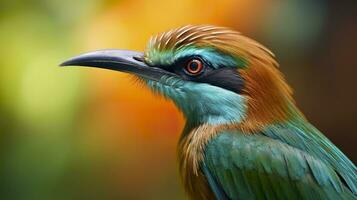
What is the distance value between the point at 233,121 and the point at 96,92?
322 centimetres

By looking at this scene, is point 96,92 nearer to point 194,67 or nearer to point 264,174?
point 194,67

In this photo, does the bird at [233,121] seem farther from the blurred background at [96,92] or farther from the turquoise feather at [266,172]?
the blurred background at [96,92]

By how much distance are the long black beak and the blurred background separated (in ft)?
8.25

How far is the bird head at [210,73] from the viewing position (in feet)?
16.6

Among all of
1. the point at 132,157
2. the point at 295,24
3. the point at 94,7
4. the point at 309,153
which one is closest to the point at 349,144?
the point at 295,24

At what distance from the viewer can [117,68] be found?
5.19 meters

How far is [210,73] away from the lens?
16.6ft

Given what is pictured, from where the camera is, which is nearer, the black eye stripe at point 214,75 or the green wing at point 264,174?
the green wing at point 264,174

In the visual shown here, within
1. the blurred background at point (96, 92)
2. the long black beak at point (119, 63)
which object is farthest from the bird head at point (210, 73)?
the blurred background at point (96, 92)

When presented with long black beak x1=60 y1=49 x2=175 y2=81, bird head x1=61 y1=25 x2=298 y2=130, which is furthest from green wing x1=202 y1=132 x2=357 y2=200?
long black beak x1=60 y1=49 x2=175 y2=81

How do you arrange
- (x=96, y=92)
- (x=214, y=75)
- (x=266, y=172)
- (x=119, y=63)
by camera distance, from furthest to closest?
(x=96, y=92), (x=119, y=63), (x=214, y=75), (x=266, y=172)

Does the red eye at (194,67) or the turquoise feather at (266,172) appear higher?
the red eye at (194,67)

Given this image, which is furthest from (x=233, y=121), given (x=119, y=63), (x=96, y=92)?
(x=96, y=92)

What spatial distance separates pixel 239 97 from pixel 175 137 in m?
3.47
